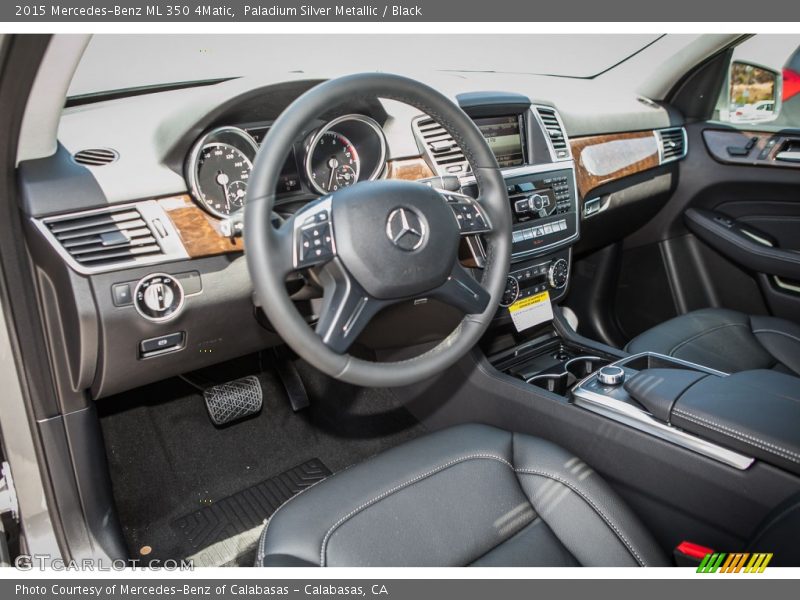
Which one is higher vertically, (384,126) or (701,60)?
(701,60)

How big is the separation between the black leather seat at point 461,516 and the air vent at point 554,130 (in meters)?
1.10

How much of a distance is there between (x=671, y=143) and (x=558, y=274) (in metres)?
1.03

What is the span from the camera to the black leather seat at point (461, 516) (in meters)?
1.28

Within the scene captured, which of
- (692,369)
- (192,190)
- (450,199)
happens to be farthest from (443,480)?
(192,190)

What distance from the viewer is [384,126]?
70.0 inches

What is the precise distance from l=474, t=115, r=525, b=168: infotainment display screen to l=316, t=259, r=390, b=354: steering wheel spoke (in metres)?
1.00

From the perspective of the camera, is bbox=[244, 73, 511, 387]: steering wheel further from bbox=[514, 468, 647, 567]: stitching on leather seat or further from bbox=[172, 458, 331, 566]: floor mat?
bbox=[172, 458, 331, 566]: floor mat

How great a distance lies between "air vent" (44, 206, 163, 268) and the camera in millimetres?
1359

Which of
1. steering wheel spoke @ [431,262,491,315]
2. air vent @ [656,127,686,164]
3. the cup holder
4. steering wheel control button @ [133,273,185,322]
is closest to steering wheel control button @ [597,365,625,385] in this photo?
the cup holder

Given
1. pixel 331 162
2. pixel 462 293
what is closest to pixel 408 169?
pixel 331 162

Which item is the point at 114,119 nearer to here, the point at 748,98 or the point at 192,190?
the point at 192,190

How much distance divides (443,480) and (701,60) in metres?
2.20

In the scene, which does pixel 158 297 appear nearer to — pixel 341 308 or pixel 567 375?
pixel 341 308

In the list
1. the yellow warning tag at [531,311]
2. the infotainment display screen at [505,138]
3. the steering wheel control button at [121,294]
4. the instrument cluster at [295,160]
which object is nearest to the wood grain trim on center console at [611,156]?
the infotainment display screen at [505,138]
